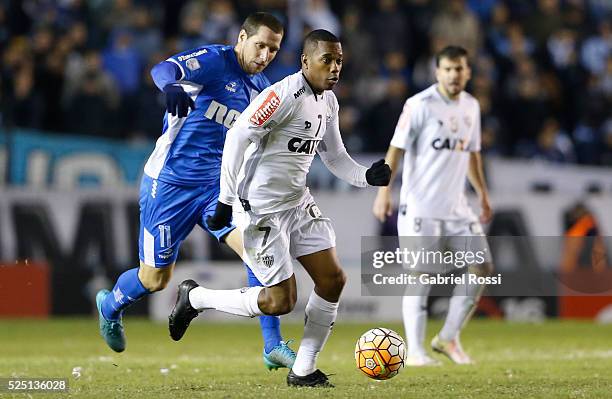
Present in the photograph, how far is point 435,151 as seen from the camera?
10.0 metres

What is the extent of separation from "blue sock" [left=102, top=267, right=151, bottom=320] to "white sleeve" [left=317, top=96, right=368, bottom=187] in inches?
77.1

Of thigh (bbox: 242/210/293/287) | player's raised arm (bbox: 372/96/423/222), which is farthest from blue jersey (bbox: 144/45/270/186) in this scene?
player's raised arm (bbox: 372/96/423/222)

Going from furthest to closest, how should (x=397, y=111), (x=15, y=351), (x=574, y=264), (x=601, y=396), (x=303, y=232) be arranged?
(x=397, y=111) < (x=574, y=264) < (x=15, y=351) < (x=303, y=232) < (x=601, y=396)

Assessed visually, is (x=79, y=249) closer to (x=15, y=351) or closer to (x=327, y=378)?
(x=15, y=351)

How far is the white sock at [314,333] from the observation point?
774cm

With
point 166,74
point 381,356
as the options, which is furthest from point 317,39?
point 381,356

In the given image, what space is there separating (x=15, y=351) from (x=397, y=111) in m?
7.16

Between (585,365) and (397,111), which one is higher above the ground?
(397,111)

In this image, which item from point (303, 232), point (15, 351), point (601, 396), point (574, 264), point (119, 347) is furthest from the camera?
point (574, 264)

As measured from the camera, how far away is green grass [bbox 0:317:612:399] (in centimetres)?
743

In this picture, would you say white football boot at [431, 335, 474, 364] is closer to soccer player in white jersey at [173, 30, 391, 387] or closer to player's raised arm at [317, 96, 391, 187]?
soccer player in white jersey at [173, 30, 391, 387]

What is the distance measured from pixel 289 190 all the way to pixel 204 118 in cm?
123

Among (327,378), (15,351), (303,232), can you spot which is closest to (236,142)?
(303,232)

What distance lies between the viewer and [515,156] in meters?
17.3
